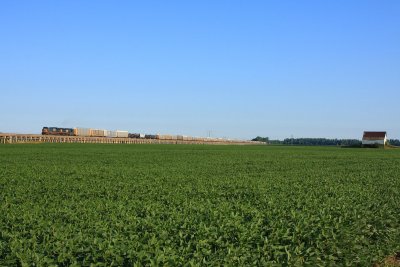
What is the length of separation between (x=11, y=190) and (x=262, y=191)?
7.77m

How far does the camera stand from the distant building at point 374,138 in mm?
130312

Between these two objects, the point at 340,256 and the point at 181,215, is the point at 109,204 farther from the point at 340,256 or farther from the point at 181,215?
the point at 340,256

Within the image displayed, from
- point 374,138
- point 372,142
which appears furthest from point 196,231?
point 374,138

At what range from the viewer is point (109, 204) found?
35.8 feet

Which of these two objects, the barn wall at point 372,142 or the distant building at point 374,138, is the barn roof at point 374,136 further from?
the barn wall at point 372,142

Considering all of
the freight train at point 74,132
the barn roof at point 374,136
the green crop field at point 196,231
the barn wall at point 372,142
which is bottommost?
the green crop field at point 196,231

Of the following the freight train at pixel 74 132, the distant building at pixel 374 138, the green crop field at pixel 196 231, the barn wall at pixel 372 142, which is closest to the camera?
the green crop field at pixel 196 231

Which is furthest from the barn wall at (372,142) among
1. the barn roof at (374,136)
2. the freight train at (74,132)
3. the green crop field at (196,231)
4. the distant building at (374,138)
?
the green crop field at (196,231)

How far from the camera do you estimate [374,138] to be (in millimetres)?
134250

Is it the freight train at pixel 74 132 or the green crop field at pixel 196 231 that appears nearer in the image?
the green crop field at pixel 196 231

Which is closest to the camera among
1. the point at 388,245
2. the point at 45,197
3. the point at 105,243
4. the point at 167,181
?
the point at 105,243

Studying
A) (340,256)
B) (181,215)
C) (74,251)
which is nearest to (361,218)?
(340,256)

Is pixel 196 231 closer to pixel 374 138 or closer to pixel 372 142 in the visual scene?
pixel 372 142

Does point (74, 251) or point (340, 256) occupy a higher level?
point (74, 251)
